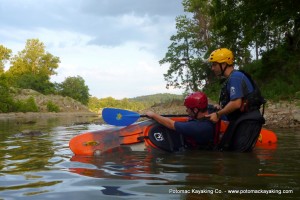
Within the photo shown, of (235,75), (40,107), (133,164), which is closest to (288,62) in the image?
(235,75)

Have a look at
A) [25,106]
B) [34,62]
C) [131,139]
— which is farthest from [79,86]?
[131,139]

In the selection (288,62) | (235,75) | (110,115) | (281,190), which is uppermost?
(288,62)

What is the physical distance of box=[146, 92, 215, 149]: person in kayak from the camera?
200 inches

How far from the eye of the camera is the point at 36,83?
224ft

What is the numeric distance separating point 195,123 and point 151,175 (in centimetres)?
159

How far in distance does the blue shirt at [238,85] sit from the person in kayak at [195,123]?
16.5 inches

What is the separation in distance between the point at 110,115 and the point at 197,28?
31.9 metres

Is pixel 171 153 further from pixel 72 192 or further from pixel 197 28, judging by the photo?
pixel 197 28

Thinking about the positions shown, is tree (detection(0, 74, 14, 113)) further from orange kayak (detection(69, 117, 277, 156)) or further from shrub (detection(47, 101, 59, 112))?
orange kayak (detection(69, 117, 277, 156))

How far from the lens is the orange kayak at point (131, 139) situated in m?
5.48

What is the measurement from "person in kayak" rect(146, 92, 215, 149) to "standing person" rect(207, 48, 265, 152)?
17cm

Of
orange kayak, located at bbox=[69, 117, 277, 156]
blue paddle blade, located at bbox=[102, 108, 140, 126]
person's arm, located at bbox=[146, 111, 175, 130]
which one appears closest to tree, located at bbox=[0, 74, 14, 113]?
blue paddle blade, located at bbox=[102, 108, 140, 126]

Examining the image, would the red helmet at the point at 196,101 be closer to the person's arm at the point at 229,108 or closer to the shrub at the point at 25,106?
the person's arm at the point at 229,108

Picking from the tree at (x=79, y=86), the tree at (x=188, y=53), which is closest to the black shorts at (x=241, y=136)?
the tree at (x=188, y=53)
